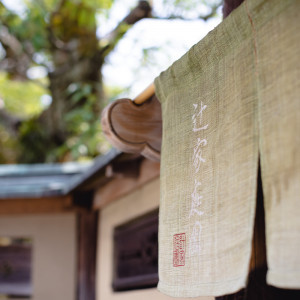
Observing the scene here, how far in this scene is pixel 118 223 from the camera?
5332mm

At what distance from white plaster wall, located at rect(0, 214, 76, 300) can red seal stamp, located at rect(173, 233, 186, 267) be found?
3.88m

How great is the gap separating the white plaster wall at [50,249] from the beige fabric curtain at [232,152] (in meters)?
3.75

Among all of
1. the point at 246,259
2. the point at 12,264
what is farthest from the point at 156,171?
the point at 12,264

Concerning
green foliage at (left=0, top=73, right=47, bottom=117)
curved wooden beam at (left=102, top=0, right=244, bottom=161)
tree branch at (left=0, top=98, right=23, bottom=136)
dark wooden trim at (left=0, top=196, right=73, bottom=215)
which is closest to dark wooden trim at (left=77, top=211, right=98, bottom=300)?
dark wooden trim at (left=0, top=196, right=73, bottom=215)

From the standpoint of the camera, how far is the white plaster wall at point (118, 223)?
4363 mm

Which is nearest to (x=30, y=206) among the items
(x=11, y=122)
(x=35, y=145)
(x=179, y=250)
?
(x=35, y=145)

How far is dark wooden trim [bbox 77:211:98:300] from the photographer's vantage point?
5.92m

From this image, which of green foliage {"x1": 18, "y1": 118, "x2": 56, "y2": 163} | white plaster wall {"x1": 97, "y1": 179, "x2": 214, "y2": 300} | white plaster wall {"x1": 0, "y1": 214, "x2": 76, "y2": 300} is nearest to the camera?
white plaster wall {"x1": 97, "y1": 179, "x2": 214, "y2": 300}

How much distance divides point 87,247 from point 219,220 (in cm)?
410

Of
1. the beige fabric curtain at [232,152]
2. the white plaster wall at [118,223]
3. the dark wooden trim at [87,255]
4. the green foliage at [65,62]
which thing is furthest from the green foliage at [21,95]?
the beige fabric curtain at [232,152]

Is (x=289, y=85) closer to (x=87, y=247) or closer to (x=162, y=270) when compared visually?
(x=162, y=270)

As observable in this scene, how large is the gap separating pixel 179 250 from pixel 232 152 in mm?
616

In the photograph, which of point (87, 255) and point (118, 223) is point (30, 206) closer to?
point (87, 255)

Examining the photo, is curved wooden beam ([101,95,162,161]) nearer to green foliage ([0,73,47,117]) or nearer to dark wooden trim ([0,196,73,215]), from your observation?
dark wooden trim ([0,196,73,215])
